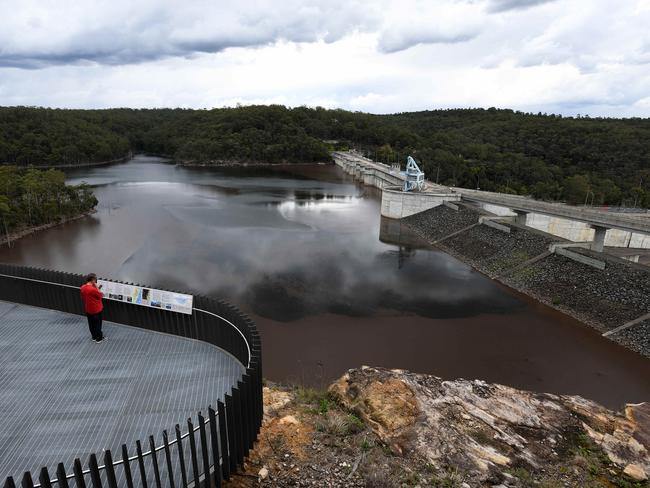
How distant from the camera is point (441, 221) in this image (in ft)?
117

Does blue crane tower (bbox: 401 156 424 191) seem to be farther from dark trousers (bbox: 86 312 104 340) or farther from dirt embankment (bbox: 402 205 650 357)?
dark trousers (bbox: 86 312 104 340)

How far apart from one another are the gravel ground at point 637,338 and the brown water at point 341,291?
1.35 ft

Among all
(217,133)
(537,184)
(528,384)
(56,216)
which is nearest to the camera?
(528,384)

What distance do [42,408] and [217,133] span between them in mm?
96020

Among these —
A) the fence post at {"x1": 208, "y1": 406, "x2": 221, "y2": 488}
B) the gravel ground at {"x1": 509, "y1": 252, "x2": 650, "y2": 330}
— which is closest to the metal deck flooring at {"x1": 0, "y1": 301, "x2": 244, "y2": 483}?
the fence post at {"x1": 208, "y1": 406, "x2": 221, "y2": 488}

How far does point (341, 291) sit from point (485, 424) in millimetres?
13788

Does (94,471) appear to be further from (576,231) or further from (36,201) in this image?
(576,231)

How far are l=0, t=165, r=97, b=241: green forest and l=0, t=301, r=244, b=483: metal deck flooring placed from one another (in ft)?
91.5

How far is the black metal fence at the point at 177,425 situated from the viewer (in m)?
3.94

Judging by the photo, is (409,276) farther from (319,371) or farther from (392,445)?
(392,445)

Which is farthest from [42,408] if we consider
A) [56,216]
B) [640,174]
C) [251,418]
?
[640,174]

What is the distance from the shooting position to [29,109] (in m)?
95.8

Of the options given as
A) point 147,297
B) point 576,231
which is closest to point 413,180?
point 576,231

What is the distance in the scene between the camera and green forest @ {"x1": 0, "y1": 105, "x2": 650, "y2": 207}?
227 feet
